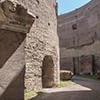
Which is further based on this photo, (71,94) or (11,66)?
(71,94)

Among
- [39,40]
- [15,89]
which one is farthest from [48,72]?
[15,89]

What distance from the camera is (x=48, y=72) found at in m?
10.6

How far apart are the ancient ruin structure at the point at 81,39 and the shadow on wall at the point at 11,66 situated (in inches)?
709

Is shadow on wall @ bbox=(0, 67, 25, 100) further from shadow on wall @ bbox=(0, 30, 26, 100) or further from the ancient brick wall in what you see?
the ancient brick wall

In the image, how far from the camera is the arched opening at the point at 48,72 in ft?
33.2

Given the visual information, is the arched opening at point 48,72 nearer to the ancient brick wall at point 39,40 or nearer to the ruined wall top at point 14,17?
the ancient brick wall at point 39,40

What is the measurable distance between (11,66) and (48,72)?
8.55m

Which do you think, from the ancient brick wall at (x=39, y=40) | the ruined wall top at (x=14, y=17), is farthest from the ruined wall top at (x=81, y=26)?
the ruined wall top at (x=14, y=17)

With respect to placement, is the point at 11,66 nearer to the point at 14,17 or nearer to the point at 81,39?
the point at 14,17


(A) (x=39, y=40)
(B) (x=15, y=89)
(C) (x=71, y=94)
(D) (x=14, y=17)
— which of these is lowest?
(C) (x=71, y=94)

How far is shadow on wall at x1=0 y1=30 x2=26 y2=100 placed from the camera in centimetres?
204

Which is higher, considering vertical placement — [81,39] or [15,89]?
[81,39]

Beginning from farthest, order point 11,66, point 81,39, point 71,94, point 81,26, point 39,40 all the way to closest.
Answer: point 81,26 < point 81,39 < point 39,40 < point 71,94 < point 11,66

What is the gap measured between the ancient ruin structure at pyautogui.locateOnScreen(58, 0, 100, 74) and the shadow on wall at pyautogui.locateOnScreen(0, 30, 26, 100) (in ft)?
59.1
